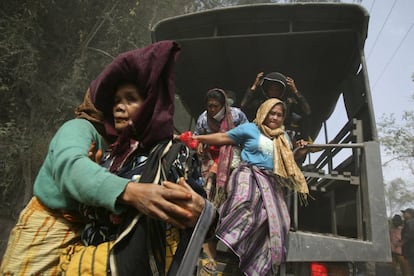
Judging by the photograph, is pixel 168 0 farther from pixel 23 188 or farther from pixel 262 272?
pixel 262 272

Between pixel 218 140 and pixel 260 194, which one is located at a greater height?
pixel 218 140

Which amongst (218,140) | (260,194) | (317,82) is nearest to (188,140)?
(218,140)

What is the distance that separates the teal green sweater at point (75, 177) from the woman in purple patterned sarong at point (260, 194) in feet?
4.39

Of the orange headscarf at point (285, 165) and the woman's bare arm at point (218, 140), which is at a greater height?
the woman's bare arm at point (218, 140)

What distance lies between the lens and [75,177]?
3.21 ft

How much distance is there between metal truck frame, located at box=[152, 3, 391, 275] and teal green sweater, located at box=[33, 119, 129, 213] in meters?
1.72

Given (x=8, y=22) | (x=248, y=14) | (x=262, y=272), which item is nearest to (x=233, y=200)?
(x=262, y=272)

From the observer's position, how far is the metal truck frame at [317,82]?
238 centimetres

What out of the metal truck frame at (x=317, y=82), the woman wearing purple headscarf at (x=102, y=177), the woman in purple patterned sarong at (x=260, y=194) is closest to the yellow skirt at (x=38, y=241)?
the woman wearing purple headscarf at (x=102, y=177)

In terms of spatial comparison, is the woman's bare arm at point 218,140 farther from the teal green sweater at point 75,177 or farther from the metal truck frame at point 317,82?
the teal green sweater at point 75,177

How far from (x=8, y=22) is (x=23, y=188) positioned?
3729 mm

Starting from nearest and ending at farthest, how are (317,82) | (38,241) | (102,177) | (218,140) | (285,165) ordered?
(102,177) < (38,241) < (285,165) < (218,140) < (317,82)

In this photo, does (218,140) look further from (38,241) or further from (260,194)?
(38,241)

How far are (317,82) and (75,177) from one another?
186 inches
